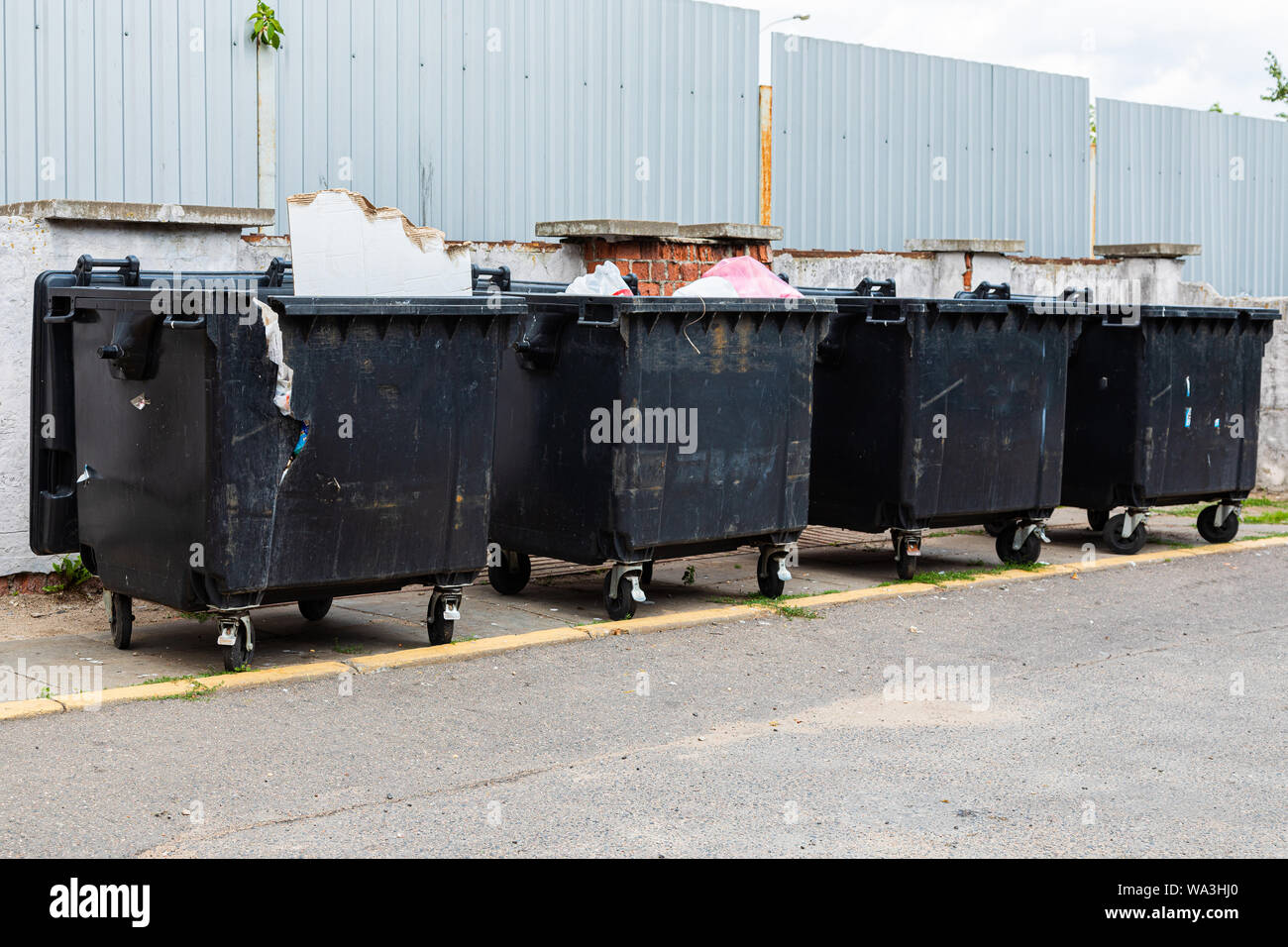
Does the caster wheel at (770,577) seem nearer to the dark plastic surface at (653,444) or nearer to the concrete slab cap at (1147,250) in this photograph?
the dark plastic surface at (653,444)

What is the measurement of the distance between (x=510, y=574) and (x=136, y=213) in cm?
248

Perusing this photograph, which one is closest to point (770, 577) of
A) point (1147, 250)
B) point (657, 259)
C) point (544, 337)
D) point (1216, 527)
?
point (544, 337)

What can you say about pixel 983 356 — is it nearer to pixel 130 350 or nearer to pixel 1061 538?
pixel 1061 538

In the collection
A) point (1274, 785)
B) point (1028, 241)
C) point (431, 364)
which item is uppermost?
point (1028, 241)

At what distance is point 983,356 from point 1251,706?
2.97 metres

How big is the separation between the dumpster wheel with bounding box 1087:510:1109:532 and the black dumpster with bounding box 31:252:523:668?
4912mm

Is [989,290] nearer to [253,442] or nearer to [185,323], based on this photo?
[253,442]

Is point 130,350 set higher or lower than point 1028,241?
lower

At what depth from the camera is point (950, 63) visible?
12.6m

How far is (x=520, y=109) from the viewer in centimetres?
977

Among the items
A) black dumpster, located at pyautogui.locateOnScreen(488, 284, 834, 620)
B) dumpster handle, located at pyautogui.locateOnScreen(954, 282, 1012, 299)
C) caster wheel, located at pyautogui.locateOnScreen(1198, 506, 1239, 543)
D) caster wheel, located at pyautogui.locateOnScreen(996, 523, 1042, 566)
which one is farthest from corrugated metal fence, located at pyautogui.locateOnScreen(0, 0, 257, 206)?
caster wheel, located at pyautogui.locateOnScreen(1198, 506, 1239, 543)

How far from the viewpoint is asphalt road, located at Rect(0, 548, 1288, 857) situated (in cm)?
419
